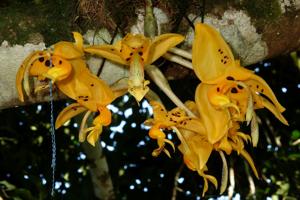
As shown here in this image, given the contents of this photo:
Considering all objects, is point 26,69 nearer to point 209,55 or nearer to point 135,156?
point 209,55

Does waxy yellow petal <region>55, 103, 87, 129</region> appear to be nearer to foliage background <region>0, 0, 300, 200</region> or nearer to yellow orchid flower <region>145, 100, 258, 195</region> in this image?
yellow orchid flower <region>145, 100, 258, 195</region>

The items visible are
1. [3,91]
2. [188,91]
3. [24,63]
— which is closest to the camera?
[24,63]

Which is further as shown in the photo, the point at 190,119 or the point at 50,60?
the point at 190,119

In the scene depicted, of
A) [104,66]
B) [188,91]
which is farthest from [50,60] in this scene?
[188,91]

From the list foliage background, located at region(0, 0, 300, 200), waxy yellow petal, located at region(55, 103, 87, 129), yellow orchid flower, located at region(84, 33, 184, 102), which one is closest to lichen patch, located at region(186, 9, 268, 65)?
yellow orchid flower, located at region(84, 33, 184, 102)

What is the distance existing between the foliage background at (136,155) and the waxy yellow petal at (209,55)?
170 cm

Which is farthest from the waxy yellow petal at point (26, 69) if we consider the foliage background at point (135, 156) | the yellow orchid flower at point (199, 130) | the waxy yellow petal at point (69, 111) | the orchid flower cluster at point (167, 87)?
the foliage background at point (135, 156)

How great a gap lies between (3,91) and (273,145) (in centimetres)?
206

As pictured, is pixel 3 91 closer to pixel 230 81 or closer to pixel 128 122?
pixel 230 81

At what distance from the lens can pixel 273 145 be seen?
3100 millimetres

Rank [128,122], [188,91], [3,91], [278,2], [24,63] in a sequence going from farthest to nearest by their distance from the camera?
[128,122] < [188,91] < [278,2] < [3,91] < [24,63]

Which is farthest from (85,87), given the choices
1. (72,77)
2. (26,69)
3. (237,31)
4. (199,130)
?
(237,31)

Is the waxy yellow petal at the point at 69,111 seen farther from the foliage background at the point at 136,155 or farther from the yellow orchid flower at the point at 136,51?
the foliage background at the point at 136,155

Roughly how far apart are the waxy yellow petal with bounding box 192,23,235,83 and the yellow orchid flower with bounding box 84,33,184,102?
4 cm
